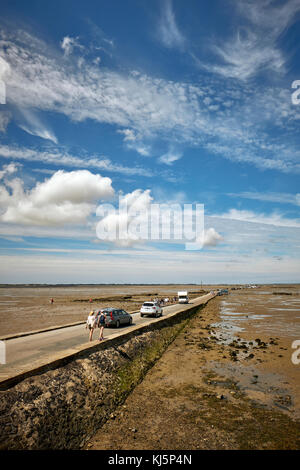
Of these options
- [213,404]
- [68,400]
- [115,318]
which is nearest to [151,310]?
[115,318]

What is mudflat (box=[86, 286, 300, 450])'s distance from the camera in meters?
8.70

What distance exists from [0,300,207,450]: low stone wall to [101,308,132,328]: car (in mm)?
6010

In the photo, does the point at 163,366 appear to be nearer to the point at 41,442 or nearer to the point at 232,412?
the point at 232,412

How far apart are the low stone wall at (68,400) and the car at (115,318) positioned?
19.7ft

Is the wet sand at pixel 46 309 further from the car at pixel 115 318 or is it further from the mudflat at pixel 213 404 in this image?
the mudflat at pixel 213 404

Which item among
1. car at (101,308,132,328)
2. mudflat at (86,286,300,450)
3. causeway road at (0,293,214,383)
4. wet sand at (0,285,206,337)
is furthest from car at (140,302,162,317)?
causeway road at (0,293,214,383)

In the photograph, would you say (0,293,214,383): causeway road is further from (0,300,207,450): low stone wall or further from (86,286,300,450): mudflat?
(86,286,300,450): mudflat

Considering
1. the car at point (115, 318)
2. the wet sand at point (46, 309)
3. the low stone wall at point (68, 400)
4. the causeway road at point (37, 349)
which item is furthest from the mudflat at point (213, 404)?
the wet sand at point (46, 309)

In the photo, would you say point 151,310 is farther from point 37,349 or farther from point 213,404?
point 213,404

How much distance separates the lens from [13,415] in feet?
26.1

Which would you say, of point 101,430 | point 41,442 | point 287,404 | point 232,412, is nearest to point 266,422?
point 232,412

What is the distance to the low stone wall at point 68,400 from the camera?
788 centimetres

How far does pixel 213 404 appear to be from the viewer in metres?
11.1
